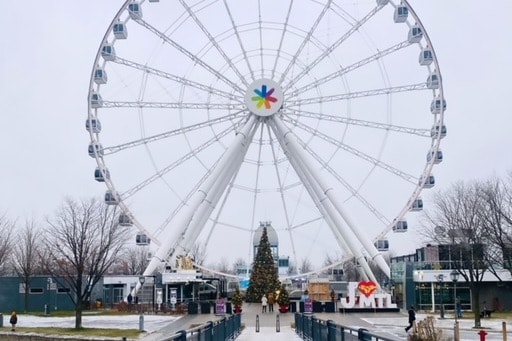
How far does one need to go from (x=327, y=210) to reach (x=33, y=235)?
4451 cm

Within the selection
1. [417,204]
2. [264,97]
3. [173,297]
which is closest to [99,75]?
[264,97]

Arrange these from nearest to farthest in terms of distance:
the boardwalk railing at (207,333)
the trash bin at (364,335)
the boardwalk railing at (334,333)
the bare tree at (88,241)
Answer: the boardwalk railing at (207,333)
the trash bin at (364,335)
the boardwalk railing at (334,333)
the bare tree at (88,241)

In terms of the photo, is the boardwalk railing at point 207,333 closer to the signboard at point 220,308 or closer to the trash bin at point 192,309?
the signboard at point 220,308

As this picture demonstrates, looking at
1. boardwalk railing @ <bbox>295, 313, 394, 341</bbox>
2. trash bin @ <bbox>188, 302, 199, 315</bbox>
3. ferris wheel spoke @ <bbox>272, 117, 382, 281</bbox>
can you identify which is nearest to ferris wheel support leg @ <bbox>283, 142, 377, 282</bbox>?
ferris wheel spoke @ <bbox>272, 117, 382, 281</bbox>

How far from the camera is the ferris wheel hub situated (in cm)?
4853

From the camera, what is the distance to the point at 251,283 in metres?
65.1

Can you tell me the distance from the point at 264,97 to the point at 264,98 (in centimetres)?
7

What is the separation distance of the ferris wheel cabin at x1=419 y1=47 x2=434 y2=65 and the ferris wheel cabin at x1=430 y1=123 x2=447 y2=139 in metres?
4.26

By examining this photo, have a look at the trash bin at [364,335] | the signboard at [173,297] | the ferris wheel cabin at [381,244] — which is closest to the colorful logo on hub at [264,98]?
the ferris wheel cabin at [381,244]

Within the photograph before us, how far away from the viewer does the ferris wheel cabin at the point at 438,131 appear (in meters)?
48.6

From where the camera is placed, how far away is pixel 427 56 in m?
47.8

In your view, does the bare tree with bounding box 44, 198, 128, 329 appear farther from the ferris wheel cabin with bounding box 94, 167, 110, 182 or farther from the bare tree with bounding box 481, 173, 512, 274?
the bare tree with bounding box 481, 173, 512, 274

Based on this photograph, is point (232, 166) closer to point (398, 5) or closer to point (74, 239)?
point (74, 239)

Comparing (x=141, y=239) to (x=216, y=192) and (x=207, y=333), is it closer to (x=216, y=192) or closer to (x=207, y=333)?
(x=216, y=192)
